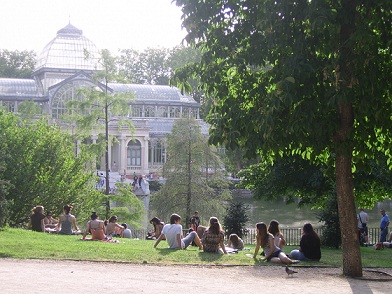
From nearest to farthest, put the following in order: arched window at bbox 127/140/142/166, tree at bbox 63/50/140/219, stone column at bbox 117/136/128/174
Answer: tree at bbox 63/50/140/219 < stone column at bbox 117/136/128/174 < arched window at bbox 127/140/142/166

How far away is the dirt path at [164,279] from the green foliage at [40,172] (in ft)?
35.2

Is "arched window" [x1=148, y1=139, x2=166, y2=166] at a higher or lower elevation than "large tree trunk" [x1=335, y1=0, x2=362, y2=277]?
higher

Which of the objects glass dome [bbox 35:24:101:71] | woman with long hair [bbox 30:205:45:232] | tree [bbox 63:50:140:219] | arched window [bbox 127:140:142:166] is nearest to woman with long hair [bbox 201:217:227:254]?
woman with long hair [bbox 30:205:45:232]

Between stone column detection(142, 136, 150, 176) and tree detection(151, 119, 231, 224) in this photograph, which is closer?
tree detection(151, 119, 231, 224)

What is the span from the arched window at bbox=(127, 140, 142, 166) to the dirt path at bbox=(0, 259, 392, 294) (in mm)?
60182

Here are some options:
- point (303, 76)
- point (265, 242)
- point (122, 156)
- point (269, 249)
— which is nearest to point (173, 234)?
point (265, 242)

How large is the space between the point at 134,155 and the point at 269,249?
59.5 metres

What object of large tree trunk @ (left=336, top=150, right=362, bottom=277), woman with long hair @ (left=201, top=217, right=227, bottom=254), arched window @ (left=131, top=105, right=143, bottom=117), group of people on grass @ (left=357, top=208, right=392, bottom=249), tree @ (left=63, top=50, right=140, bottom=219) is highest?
arched window @ (left=131, top=105, right=143, bottom=117)

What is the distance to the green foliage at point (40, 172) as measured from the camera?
2394 centimetres

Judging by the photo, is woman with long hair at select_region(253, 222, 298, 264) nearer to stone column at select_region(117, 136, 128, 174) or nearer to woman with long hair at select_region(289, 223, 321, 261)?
woman with long hair at select_region(289, 223, 321, 261)

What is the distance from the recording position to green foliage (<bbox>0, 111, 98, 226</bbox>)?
2394 centimetres

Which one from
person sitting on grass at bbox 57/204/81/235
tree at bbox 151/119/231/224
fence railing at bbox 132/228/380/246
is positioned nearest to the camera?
person sitting on grass at bbox 57/204/81/235

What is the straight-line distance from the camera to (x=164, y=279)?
1145 cm

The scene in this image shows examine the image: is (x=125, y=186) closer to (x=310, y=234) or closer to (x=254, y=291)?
(x=310, y=234)
